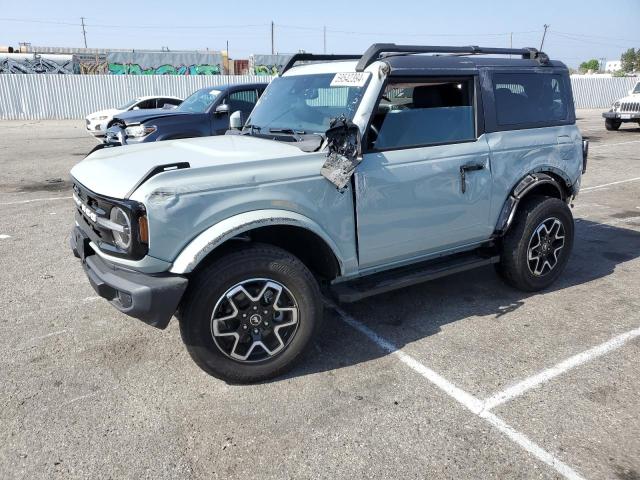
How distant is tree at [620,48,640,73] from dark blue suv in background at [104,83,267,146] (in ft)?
284

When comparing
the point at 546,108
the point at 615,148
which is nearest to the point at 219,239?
the point at 546,108

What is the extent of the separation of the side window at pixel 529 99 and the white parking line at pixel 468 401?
78.8 inches

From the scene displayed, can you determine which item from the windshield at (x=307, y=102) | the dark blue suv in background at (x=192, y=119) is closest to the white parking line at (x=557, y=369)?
the windshield at (x=307, y=102)

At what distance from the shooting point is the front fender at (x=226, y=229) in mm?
2973

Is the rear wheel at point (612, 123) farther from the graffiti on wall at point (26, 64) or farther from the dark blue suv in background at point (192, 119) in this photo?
the graffiti on wall at point (26, 64)

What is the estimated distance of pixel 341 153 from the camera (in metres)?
3.38

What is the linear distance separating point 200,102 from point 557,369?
347 inches

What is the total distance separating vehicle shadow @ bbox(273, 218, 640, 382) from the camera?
3.75 m

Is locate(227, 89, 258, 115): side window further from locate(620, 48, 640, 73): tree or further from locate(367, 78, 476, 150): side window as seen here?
locate(620, 48, 640, 73): tree

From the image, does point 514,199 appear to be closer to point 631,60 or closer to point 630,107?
point 630,107

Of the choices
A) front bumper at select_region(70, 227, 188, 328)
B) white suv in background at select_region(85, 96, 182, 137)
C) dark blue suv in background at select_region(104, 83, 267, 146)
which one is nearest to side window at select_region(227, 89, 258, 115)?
dark blue suv in background at select_region(104, 83, 267, 146)

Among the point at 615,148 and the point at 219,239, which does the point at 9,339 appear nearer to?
the point at 219,239

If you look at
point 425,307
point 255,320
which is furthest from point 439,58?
point 255,320

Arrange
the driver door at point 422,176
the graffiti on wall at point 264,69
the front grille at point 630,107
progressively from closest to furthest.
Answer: the driver door at point 422,176
the front grille at point 630,107
the graffiti on wall at point 264,69
